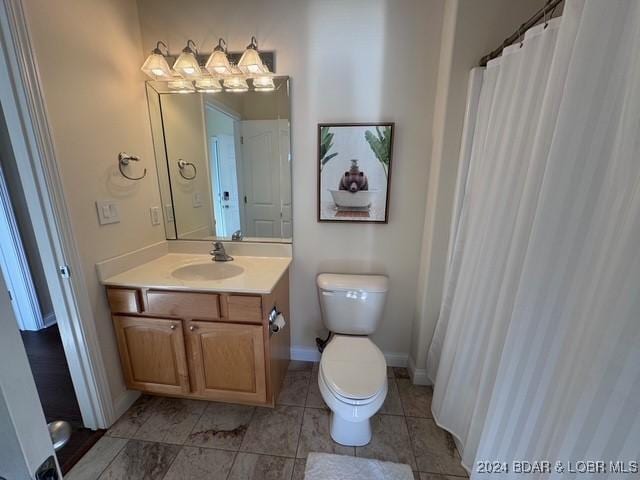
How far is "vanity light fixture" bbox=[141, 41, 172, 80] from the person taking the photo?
1.55 m

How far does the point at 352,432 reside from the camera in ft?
4.72

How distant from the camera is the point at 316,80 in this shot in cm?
164

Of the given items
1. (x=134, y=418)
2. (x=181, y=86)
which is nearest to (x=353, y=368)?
(x=134, y=418)

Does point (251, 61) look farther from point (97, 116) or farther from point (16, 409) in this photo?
point (16, 409)

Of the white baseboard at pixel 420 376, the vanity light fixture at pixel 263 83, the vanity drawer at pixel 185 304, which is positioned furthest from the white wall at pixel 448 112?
the vanity drawer at pixel 185 304

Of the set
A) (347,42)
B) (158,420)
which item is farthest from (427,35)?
(158,420)

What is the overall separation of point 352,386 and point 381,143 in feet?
4.51

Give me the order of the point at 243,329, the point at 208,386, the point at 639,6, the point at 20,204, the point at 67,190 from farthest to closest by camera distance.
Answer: the point at 20,204 < the point at 208,386 < the point at 243,329 < the point at 67,190 < the point at 639,6

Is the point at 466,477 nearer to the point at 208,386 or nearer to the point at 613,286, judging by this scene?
the point at 613,286

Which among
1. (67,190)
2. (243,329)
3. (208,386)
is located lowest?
(208,386)

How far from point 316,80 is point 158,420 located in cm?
224

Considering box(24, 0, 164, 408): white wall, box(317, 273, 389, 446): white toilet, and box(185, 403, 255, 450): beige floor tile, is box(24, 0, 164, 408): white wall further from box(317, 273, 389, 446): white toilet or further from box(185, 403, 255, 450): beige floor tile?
box(317, 273, 389, 446): white toilet

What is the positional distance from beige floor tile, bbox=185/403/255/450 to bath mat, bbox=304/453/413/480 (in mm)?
429

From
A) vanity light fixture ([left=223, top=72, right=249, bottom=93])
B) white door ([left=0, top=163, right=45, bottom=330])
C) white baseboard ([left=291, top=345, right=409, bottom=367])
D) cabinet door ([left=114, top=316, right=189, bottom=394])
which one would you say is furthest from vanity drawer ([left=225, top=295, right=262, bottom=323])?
white door ([left=0, top=163, right=45, bottom=330])
